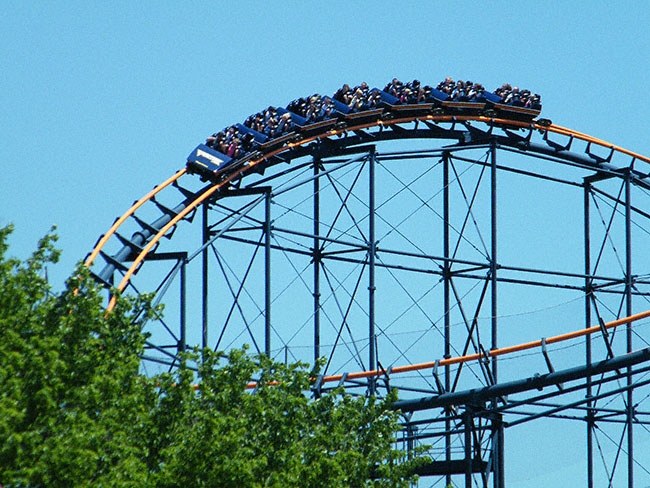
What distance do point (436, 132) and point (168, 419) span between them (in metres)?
15.9

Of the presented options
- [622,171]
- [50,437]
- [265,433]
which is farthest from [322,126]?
[50,437]

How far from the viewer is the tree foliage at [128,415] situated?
67.3ft

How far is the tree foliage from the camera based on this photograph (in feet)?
67.3

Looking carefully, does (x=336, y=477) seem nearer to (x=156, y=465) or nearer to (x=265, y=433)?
(x=265, y=433)

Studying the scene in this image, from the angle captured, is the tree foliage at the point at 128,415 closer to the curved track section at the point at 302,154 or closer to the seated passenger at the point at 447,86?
the curved track section at the point at 302,154

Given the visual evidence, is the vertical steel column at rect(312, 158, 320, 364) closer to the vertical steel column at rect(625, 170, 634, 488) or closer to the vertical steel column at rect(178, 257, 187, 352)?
the vertical steel column at rect(178, 257, 187, 352)

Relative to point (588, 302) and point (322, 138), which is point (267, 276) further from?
point (588, 302)

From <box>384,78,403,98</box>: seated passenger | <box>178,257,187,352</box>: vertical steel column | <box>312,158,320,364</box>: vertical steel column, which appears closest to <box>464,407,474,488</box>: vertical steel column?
<box>312,158,320,364</box>: vertical steel column

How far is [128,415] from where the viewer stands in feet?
72.9

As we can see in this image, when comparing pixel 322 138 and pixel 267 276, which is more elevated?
pixel 322 138

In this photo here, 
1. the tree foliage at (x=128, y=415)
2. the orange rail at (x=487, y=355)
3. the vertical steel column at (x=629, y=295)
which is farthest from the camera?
the vertical steel column at (x=629, y=295)

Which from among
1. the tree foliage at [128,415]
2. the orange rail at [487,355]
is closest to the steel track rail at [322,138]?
the orange rail at [487,355]

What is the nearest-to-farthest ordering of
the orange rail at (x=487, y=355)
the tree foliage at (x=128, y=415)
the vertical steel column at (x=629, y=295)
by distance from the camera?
the tree foliage at (x=128, y=415) → the orange rail at (x=487, y=355) → the vertical steel column at (x=629, y=295)

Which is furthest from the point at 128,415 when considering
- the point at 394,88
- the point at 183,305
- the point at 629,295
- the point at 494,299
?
the point at 629,295
